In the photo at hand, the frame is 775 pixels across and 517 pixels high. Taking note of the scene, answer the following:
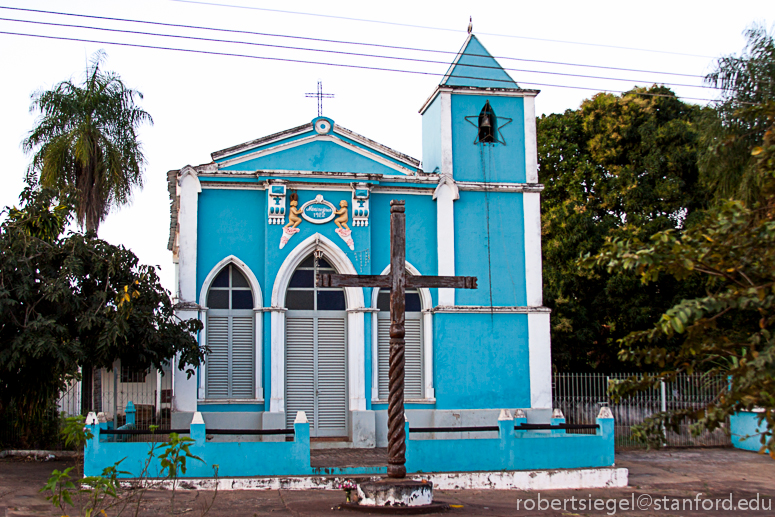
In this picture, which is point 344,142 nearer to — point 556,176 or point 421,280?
point 421,280

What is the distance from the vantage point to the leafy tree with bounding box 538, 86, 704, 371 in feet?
69.4

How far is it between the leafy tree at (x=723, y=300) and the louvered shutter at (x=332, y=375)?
892cm

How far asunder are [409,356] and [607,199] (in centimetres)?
1147

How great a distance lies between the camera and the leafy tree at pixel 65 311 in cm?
1126

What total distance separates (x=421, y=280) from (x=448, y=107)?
6541 mm

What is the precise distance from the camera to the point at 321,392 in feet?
46.0

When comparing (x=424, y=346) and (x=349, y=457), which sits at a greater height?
(x=424, y=346)

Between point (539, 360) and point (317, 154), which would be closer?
point (539, 360)

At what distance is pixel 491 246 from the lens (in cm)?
→ 1480

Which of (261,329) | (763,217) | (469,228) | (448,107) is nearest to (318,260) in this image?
(261,329)

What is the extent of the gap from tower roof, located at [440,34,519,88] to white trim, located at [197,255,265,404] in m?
5.65

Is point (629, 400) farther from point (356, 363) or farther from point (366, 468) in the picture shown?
point (366, 468)

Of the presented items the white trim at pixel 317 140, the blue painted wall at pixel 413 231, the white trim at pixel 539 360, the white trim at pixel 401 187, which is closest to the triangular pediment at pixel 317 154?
the white trim at pixel 317 140

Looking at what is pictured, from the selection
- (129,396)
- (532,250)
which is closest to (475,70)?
(532,250)
